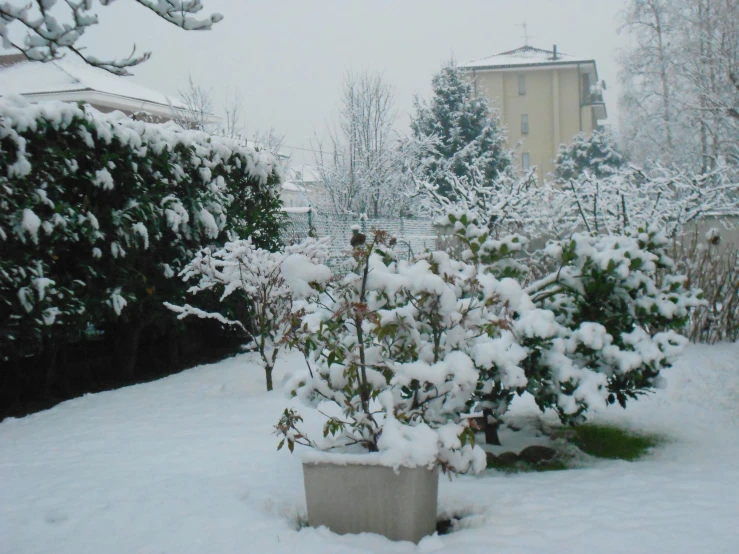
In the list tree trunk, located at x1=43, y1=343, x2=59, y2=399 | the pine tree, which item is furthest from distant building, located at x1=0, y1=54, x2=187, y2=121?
tree trunk, located at x1=43, y1=343, x2=59, y2=399

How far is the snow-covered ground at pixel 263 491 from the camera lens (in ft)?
10.6

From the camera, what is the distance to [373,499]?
3.25 metres

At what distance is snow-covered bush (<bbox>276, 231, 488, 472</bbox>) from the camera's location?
3.22 metres

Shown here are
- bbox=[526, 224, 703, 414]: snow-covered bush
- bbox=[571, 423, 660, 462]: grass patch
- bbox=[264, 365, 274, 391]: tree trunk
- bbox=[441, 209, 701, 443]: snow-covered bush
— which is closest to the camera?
bbox=[441, 209, 701, 443]: snow-covered bush

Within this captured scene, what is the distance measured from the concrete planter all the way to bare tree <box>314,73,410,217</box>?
14051 mm

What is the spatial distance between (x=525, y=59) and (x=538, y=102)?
2.61 meters

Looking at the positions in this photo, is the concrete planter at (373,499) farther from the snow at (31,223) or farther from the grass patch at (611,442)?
the snow at (31,223)

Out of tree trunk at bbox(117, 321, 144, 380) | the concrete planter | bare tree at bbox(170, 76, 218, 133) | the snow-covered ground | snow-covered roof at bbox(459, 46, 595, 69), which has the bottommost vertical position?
the snow-covered ground

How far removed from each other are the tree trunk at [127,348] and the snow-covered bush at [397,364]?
4051 mm

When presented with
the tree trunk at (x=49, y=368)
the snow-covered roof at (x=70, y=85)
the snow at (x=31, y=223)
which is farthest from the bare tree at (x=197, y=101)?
the snow at (x=31, y=223)

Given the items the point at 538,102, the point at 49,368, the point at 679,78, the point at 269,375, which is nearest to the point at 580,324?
the point at 269,375

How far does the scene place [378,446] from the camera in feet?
10.9

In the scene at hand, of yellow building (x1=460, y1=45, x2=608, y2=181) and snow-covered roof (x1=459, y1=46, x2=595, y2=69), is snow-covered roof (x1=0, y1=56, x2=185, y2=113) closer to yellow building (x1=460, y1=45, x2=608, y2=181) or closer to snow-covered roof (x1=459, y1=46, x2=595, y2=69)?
snow-covered roof (x1=459, y1=46, x2=595, y2=69)

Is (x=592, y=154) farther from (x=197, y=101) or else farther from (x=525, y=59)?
(x=197, y=101)
